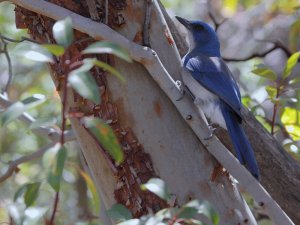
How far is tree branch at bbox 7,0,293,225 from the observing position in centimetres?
265

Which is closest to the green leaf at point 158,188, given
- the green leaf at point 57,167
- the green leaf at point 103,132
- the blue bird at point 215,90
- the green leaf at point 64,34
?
the green leaf at point 103,132

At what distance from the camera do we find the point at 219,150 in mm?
2703

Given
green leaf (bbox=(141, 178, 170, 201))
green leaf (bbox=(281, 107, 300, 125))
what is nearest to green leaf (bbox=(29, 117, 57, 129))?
green leaf (bbox=(141, 178, 170, 201))

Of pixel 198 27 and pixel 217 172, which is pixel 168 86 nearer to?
pixel 217 172

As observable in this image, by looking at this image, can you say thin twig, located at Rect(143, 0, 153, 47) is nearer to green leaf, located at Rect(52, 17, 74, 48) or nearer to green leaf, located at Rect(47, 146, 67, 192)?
green leaf, located at Rect(52, 17, 74, 48)

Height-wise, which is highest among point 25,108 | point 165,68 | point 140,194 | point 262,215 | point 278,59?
point 25,108

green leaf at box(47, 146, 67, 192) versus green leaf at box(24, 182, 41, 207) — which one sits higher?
green leaf at box(47, 146, 67, 192)

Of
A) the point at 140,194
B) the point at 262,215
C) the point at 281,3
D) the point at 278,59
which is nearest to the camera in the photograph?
the point at 140,194

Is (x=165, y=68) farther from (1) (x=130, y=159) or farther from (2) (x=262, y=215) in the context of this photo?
(2) (x=262, y=215)

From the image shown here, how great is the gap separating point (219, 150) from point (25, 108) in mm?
1085

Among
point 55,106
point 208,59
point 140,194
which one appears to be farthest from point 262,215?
point 55,106

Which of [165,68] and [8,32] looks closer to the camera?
[165,68]

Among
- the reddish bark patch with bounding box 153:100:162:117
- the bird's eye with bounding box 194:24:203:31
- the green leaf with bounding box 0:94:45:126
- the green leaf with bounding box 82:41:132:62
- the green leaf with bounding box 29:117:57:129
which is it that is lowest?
the bird's eye with bounding box 194:24:203:31

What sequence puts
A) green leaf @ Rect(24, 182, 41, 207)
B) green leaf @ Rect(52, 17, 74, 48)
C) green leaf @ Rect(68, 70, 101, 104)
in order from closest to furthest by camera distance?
1. green leaf @ Rect(68, 70, 101, 104)
2. green leaf @ Rect(52, 17, 74, 48)
3. green leaf @ Rect(24, 182, 41, 207)
